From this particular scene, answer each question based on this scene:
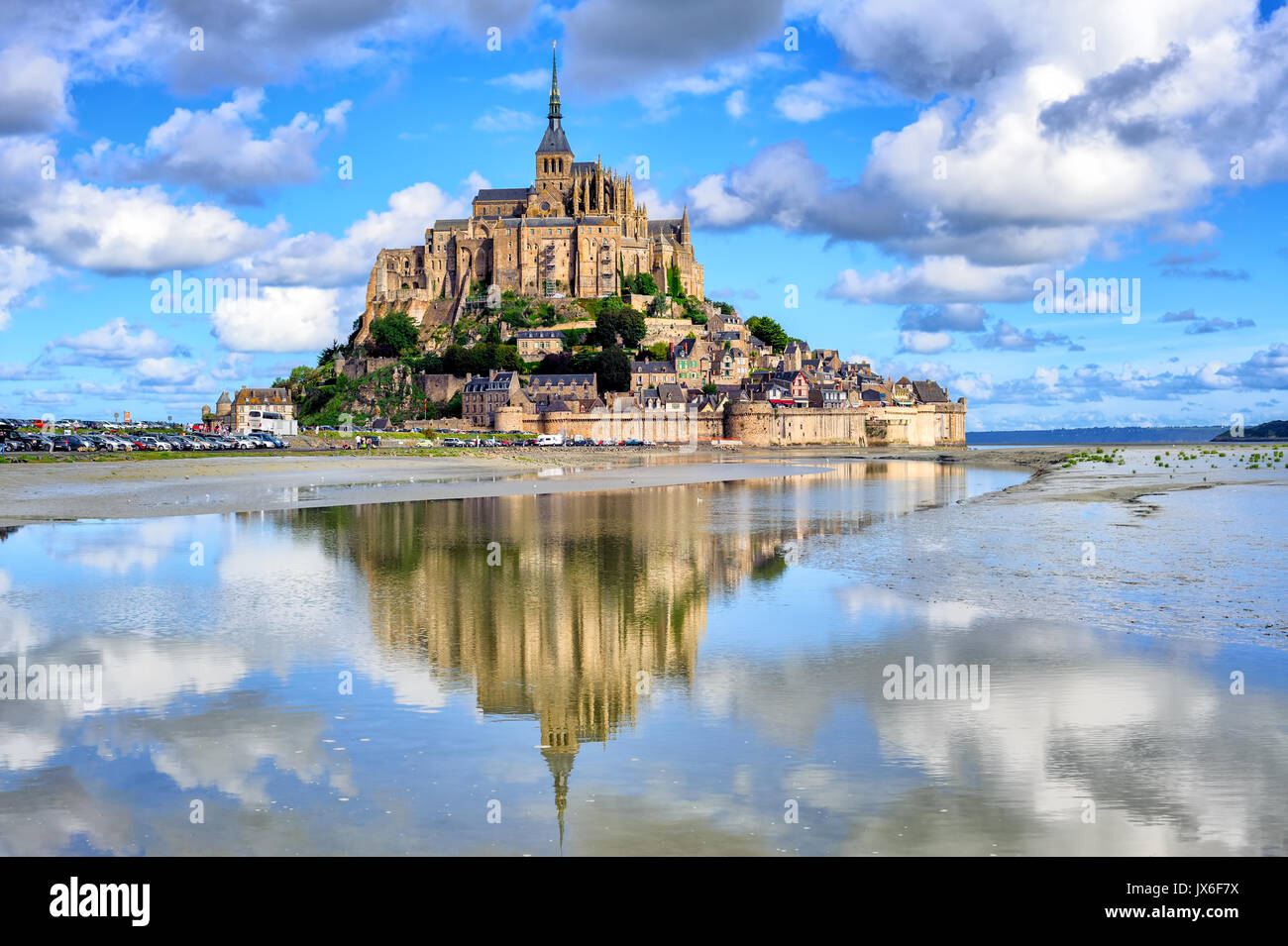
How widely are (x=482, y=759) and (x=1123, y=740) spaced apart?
4962 mm

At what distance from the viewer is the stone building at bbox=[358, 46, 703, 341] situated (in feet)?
376

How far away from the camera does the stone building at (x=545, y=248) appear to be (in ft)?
376

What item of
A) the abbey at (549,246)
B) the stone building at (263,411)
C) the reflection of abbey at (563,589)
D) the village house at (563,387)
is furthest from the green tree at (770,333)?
the reflection of abbey at (563,589)

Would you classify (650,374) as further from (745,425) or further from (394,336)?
(394,336)

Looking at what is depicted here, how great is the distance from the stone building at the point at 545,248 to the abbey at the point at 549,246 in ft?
0.37

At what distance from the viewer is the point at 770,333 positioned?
417 feet

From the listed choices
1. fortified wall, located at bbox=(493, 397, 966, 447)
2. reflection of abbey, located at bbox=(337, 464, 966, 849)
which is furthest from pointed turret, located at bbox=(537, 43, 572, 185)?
reflection of abbey, located at bbox=(337, 464, 966, 849)

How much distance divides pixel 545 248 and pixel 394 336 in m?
19.3

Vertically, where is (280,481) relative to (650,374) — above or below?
below

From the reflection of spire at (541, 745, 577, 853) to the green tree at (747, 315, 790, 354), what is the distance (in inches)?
4717

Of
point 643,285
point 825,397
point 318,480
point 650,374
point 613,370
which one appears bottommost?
point 318,480

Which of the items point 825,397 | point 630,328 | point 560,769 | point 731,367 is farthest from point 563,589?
point 731,367

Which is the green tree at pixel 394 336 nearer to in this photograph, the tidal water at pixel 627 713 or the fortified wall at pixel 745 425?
the fortified wall at pixel 745 425
